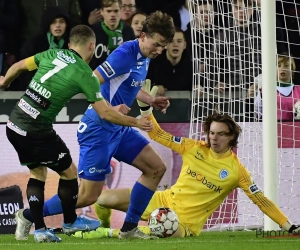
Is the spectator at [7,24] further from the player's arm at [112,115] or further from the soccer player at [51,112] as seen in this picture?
the player's arm at [112,115]

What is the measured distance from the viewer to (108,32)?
12695 mm

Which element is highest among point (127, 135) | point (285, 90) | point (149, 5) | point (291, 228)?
point (149, 5)

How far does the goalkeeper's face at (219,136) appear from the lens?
9.20 m

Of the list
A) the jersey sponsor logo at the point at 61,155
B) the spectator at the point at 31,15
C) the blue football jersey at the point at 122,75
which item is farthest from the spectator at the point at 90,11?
the jersey sponsor logo at the point at 61,155

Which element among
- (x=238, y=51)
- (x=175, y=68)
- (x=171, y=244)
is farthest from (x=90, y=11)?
(x=171, y=244)

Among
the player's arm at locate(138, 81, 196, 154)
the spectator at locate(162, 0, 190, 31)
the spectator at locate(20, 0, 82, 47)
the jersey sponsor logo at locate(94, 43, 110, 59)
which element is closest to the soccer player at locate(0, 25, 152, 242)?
the player's arm at locate(138, 81, 196, 154)

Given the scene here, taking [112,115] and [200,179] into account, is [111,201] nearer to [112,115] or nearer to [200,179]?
[200,179]

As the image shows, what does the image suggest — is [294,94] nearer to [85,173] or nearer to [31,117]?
[85,173]

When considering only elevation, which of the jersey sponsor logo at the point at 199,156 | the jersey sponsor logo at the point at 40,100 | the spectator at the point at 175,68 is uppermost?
the spectator at the point at 175,68

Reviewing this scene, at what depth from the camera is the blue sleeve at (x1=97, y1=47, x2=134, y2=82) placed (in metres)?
8.99

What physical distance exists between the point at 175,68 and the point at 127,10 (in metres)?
1.27

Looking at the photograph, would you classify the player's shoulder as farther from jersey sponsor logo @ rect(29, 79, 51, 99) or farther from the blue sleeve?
jersey sponsor logo @ rect(29, 79, 51, 99)

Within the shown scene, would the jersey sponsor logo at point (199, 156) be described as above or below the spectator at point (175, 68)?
below

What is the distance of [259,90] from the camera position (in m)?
10.7
